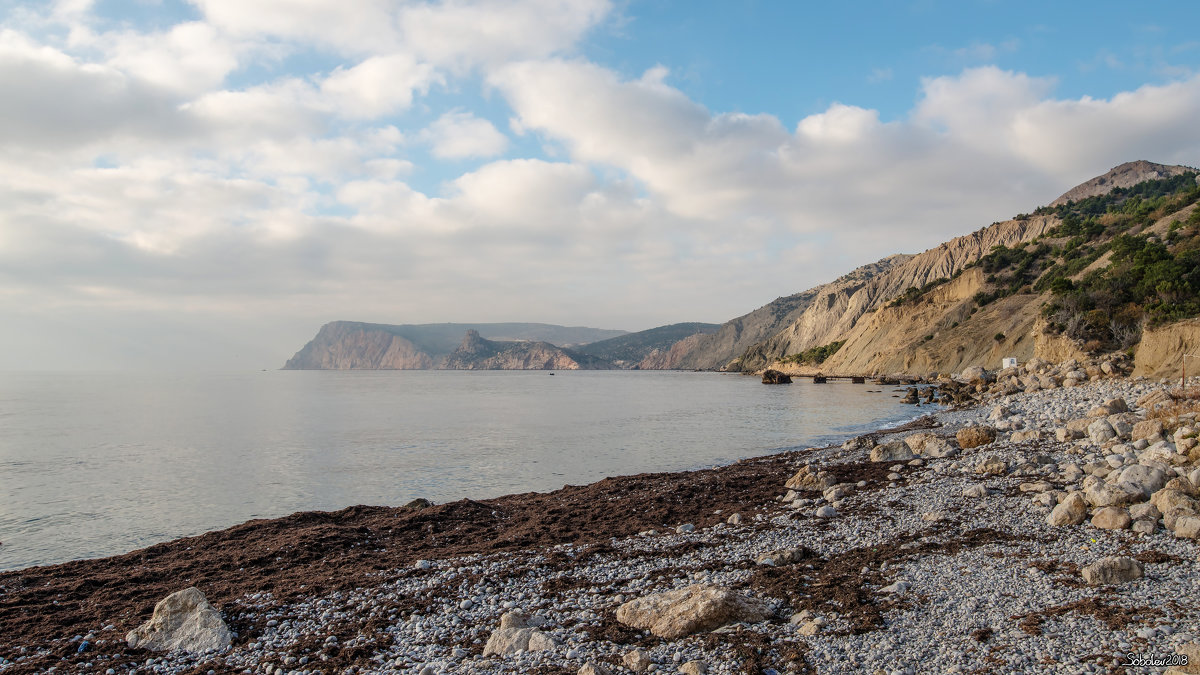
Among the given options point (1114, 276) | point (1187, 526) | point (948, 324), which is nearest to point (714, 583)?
point (1187, 526)

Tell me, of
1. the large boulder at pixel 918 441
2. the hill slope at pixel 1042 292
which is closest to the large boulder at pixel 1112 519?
the large boulder at pixel 918 441

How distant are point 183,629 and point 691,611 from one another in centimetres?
596

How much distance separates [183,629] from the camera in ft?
24.1

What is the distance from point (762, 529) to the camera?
10.8 meters

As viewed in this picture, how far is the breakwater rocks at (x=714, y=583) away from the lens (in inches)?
234

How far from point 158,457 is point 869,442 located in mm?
28161

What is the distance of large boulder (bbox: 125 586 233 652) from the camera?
23.4 feet

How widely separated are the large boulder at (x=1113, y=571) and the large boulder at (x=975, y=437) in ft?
34.9

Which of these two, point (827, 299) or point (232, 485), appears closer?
point (232, 485)

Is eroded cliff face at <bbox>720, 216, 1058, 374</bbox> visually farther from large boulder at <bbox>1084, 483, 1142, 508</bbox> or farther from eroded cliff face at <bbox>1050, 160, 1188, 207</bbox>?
large boulder at <bbox>1084, 483, 1142, 508</bbox>

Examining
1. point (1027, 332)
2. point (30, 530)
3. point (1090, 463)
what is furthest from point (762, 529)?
point (1027, 332)

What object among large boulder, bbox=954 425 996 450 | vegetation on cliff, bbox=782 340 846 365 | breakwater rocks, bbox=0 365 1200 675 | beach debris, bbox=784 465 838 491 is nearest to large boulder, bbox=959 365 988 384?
large boulder, bbox=954 425 996 450

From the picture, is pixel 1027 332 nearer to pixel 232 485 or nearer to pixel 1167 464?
pixel 1167 464

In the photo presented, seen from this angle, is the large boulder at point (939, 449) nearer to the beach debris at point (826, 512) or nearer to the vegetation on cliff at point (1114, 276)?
the beach debris at point (826, 512)
